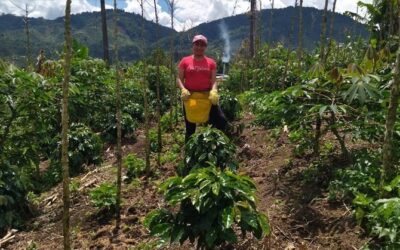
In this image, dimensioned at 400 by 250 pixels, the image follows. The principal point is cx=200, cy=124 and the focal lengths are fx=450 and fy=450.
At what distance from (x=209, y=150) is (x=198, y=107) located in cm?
110

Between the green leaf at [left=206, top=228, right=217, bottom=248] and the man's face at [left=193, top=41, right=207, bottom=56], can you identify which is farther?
the man's face at [left=193, top=41, right=207, bottom=56]

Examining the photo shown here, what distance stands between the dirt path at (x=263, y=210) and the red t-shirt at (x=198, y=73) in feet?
4.10

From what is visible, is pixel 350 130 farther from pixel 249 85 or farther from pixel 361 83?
pixel 249 85

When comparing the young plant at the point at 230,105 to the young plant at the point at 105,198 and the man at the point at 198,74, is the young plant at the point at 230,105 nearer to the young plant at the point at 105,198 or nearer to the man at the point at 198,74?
the man at the point at 198,74

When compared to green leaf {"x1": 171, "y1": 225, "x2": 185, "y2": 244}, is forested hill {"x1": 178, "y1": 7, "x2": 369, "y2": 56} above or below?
above

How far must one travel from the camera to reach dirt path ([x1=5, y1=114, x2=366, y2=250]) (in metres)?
3.81

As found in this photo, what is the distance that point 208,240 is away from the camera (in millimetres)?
2998

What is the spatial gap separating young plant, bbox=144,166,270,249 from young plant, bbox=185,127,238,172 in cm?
116

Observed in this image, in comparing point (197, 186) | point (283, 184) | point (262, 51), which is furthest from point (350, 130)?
point (262, 51)

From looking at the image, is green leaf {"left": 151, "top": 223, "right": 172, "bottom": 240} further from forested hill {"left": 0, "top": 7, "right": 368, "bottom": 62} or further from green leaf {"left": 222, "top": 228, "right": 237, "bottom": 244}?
forested hill {"left": 0, "top": 7, "right": 368, "bottom": 62}

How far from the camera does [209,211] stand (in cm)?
309

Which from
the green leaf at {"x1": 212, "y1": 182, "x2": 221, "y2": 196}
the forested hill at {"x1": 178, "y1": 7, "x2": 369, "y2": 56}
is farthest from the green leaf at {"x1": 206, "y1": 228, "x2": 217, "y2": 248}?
the forested hill at {"x1": 178, "y1": 7, "x2": 369, "y2": 56}

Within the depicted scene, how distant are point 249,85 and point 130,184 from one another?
871cm

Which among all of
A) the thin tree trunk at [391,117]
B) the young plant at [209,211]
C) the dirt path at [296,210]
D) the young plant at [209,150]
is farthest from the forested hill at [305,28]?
the young plant at [209,211]
